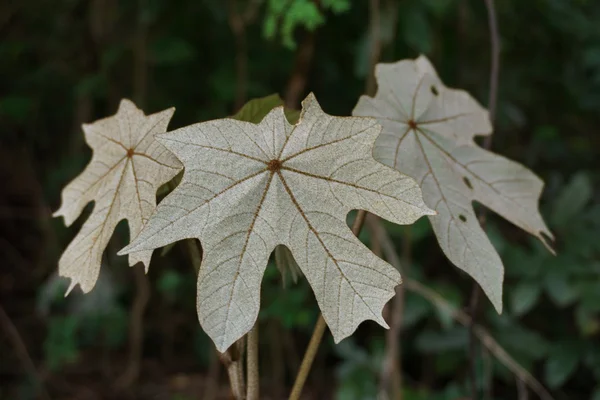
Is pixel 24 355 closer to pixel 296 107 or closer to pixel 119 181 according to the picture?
pixel 296 107

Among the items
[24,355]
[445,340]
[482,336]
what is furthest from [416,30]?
[24,355]

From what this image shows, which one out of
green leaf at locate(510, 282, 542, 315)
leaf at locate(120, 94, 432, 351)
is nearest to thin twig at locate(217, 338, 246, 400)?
leaf at locate(120, 94, 432, 351)

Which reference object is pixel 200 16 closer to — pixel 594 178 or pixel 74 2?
pixel 74 2

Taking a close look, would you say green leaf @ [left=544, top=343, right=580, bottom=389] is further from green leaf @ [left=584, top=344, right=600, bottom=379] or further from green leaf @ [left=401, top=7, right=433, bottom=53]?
green leaf @ [left=401, top=7, right=433, bottom=53]

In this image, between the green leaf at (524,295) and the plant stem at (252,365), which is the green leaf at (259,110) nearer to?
→ the plant stem at (252,365)

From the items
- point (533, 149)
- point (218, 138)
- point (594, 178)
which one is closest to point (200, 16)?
point (533, 149)

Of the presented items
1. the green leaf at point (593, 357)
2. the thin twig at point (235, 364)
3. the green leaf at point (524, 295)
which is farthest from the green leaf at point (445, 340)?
the thin twig at point (235, 364)
